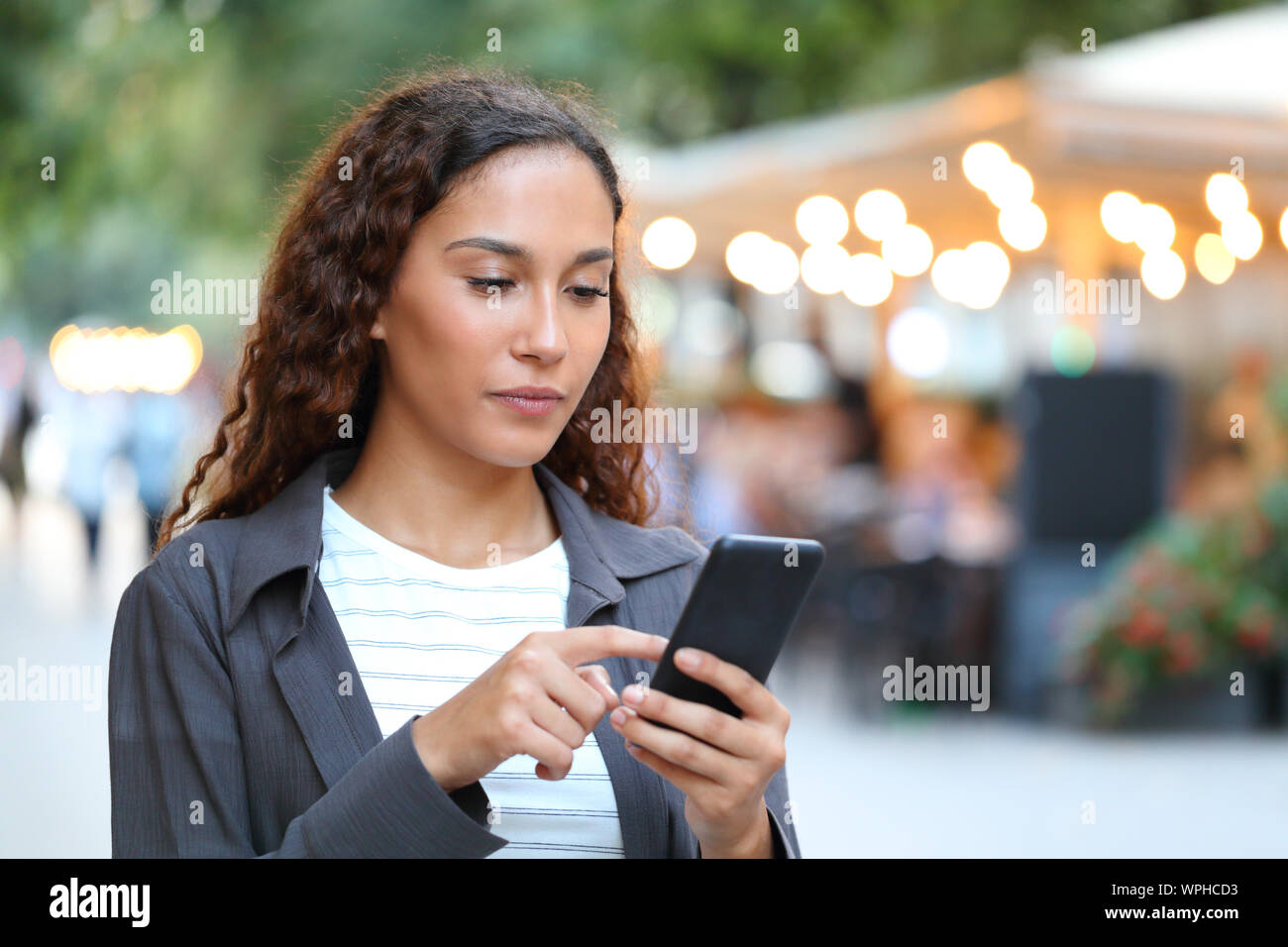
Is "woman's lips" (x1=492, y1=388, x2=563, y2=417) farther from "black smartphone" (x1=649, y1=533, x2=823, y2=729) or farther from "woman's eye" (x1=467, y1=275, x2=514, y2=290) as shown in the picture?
"black smartphone" (x1=649, y1=533, x2=823, y2=729)

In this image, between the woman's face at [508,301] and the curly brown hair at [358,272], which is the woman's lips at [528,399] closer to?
the woman's face at [508,301]

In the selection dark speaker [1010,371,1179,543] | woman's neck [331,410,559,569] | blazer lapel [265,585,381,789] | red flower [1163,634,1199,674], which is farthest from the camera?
dark speaker [1010,371,1179,543]

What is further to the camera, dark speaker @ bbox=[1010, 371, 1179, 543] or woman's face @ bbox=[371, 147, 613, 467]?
dark speaker @ bbox=[1010, 371, 1179, 543]

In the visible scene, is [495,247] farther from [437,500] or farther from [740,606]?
[740,606]

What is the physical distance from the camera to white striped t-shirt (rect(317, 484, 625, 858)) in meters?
1.88

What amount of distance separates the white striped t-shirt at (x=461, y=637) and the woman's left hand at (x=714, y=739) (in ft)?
0.73

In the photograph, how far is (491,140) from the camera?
1893mm

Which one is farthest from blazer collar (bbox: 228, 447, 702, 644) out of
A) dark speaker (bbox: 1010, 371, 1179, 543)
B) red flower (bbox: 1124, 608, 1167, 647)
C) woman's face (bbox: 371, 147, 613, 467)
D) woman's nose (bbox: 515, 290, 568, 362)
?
dark speaker (bbox: 1010, 371, 1179, 543)

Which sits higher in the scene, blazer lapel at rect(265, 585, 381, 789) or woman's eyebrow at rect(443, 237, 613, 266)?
woman's eyebrow at rect(443, 237, 613, 266)

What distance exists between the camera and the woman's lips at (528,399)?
1.88 meters

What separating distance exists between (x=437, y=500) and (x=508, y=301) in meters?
0.32

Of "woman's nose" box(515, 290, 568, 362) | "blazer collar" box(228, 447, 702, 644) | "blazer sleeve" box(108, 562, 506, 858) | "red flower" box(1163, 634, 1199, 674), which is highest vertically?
"woman's nose" box(515, 290, 568, 362)

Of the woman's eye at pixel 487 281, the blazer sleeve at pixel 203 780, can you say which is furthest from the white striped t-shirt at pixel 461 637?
the woman's eye at pixel 487 281
